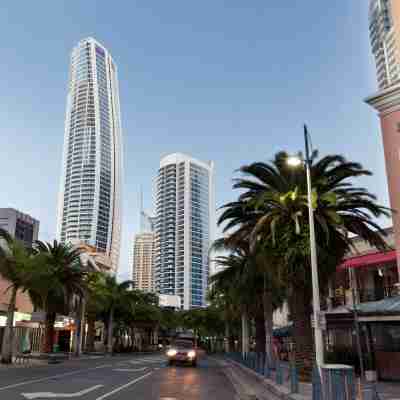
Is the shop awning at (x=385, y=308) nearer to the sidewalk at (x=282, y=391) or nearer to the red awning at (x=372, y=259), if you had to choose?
the sidewalk at (x=282, y=391)

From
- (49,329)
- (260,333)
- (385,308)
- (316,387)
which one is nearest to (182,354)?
(260,333)

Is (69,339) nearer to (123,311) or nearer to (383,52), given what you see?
(123,311)

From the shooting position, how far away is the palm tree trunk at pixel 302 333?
1986 cm

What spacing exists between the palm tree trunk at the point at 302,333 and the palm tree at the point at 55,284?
70.8 ft

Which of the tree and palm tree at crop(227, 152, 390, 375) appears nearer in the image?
palm tree at crop(227, 152, 390, 375)

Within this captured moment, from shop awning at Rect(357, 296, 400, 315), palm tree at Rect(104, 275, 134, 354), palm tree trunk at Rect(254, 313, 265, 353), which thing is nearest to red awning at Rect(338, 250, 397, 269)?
palm tree trunk at Rect(254, 313, 265, 353)

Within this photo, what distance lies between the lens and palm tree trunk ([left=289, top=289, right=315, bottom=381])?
19.9m

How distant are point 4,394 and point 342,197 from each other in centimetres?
1484

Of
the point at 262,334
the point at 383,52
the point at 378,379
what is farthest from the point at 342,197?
the point at 383,52

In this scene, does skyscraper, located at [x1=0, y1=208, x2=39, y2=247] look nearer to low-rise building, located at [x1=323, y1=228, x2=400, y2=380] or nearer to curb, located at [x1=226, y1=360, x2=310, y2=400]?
low-rise building, located at [x1=323, y1=228, x2=400, y2=380]

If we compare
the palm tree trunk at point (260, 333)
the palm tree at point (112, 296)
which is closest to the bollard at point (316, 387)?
the palm tree trunk at point (260, 333)

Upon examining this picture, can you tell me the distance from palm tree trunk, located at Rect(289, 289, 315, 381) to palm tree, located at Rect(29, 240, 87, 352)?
21.6 meters

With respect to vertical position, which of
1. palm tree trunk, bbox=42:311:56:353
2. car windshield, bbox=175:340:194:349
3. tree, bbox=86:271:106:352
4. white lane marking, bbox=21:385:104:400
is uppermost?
tree, bbox=86:271:106:352

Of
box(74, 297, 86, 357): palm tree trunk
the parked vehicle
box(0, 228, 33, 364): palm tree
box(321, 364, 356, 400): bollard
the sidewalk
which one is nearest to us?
box(321, 364, 356, 400): bollard
